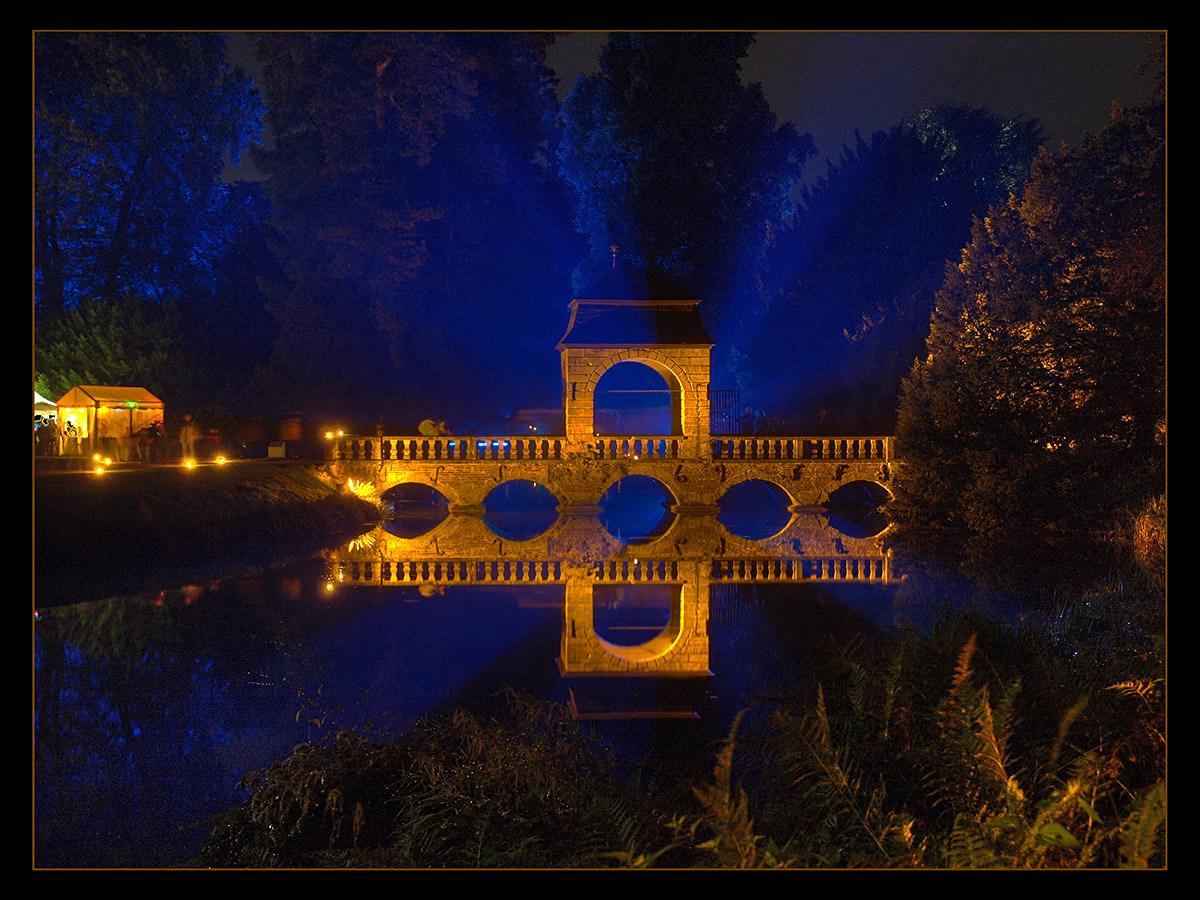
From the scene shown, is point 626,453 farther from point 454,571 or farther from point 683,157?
point 683,157

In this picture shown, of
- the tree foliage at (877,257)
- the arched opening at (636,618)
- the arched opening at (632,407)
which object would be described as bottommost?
the arched opening at (636,618)

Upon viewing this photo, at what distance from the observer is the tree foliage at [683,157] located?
28312mm

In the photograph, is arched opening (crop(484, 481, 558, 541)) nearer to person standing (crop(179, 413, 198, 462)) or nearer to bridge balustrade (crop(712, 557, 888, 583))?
bridge balustrade (crop(712, 557, 888, 583))

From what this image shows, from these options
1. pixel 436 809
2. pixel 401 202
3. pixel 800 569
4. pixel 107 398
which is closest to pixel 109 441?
pixel 107 398

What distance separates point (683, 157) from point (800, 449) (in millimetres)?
11593

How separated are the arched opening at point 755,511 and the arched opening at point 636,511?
1.88 metres

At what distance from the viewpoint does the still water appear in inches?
211

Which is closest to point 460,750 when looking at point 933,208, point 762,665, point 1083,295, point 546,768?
point 546,768

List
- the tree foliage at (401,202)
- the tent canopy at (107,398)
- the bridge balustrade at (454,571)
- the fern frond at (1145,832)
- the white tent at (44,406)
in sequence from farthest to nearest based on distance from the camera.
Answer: the tree foliage at (401,202) → the white tent at (44,406) → the tent canopy at (107,398) → the bridge balustrade at (454,571) → the fern frond at (1145,832)

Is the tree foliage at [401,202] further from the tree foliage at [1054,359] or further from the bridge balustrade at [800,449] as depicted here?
the tree foliage at [1054,359]

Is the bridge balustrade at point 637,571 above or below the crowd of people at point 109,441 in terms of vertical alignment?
below

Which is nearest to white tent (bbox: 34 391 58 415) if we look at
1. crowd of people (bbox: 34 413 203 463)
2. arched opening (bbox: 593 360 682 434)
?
crowd of people (bbox: 34 413 203 463)

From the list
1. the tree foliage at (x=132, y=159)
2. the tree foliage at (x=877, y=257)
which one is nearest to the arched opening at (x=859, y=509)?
the tree foliage at (x=877, y=257)

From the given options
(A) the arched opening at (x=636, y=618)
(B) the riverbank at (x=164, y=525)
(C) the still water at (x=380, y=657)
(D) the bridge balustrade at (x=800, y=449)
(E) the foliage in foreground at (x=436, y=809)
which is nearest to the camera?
(E) the foliage in foreground at (x=436, y=809)
